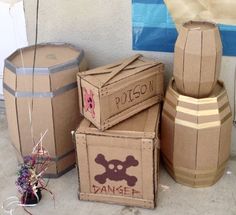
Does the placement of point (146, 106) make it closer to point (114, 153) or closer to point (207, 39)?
point (114, 153)

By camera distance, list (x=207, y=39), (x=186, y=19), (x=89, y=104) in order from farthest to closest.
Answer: (x=186, y=19) < (x=89, y=104) < (x=207, y=39)

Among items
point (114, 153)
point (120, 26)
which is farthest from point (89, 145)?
point (120, 26)

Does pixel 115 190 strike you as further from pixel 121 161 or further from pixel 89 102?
pixel 89 102

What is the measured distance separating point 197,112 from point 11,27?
1.41m

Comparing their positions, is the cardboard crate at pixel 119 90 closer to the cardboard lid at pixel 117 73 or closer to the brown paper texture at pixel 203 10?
the cardboard lid at pixel 117 73

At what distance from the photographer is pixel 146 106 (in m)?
2.33

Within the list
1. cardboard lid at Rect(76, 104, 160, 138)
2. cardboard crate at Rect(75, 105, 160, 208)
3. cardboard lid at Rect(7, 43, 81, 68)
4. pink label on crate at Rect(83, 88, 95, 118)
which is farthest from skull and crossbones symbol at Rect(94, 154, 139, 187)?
cardboard lid at Rect(7, 43, 81, 68)

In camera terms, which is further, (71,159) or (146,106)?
(71,159)

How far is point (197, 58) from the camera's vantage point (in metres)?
2.07

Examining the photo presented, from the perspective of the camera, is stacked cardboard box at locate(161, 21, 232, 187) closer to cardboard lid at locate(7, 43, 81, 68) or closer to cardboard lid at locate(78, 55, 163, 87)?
cardboard lid at locate(78, 55, 163, 87)

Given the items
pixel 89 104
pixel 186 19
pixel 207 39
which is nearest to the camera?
pixel 207 39

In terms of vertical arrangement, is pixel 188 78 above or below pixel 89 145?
above

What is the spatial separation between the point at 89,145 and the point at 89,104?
0.21m

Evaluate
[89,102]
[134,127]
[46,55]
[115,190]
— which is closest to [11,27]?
[46,55]
